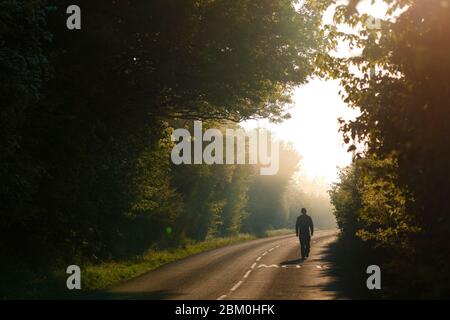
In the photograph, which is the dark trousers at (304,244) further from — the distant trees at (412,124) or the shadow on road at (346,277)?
the distant trees at (412,124)

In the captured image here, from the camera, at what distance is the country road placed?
47.7 feet

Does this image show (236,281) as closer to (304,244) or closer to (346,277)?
(346,277)

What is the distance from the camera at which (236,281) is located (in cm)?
1795

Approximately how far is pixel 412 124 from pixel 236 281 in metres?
9.74

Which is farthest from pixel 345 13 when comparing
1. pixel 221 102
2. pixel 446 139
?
pixel 221 102

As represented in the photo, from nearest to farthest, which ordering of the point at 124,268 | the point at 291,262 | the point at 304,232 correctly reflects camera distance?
the point at 124,268, the point at 291,262, the point at 304,232

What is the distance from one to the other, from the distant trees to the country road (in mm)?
3183

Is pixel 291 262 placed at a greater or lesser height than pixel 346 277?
lesser

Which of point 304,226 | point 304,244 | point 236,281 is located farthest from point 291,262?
point 236,281

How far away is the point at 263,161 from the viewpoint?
84.6 metres

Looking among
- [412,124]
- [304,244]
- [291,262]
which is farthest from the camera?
[304,244]

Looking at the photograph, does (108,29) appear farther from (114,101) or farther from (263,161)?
(263,161)

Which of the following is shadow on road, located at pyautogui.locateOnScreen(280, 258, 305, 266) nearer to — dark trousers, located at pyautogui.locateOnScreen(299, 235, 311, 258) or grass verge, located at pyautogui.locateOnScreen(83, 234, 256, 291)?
dark trousers, located at pyautogui.locateOnScreen(299, 235, 311, 258)

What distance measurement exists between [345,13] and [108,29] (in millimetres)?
8449
